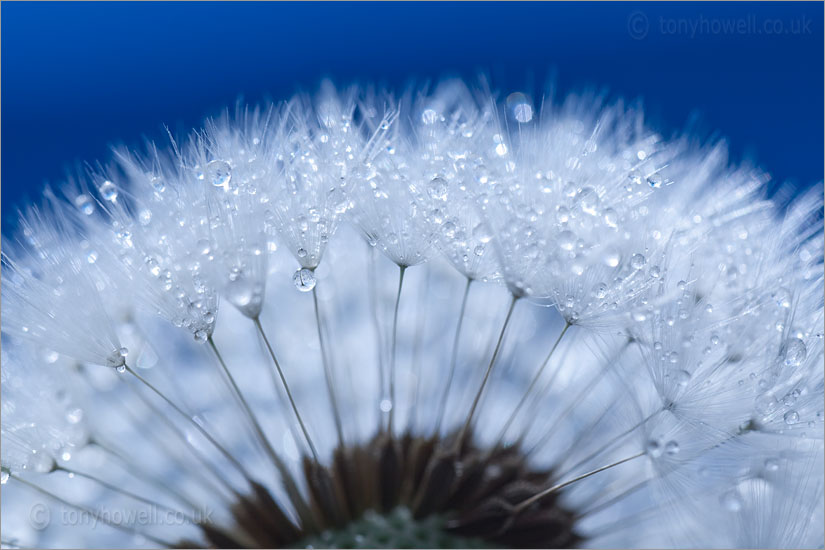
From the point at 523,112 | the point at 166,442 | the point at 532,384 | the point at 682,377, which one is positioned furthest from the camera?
the point at 166,442

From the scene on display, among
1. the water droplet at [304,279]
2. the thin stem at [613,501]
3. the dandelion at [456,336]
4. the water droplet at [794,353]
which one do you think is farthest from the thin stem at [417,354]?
the water droplet at [794,353]

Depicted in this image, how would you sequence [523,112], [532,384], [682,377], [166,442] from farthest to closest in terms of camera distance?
[166,442] < [523,112] < [532,384] < [682,377]

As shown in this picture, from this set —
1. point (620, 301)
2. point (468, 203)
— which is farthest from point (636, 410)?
point (468, 203)

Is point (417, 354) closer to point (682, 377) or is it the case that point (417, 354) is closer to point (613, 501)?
Answer: point (613, 501)

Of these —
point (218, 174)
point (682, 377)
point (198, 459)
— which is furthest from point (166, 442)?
point (682, 377)

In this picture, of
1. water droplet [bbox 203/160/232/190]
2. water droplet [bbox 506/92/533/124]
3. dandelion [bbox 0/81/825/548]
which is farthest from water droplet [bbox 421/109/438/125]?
water droplet [bbox 203/160/232/190]

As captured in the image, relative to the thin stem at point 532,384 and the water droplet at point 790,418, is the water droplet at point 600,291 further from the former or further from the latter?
the water droplet at point 790,418

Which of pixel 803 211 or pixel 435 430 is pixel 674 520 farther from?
pixel 803 211
